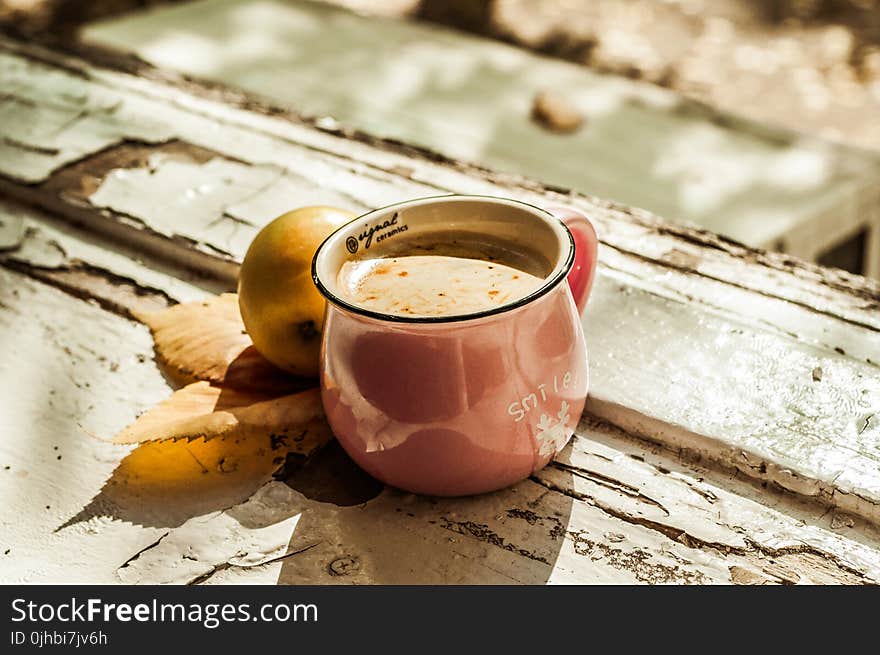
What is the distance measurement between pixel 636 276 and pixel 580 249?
202 millimetres

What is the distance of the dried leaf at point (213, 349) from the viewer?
2.97ft

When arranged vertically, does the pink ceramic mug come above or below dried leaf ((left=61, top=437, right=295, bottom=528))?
above

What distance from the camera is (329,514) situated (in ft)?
2.56

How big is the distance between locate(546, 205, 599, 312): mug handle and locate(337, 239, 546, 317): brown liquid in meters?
0.06

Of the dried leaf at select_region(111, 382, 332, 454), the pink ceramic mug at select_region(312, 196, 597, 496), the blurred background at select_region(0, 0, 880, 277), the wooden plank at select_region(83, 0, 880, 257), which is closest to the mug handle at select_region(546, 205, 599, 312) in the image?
the pink ceramic mug at select_region(312, 196, 597, 496)

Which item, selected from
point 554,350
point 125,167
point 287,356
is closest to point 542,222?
point 554,350

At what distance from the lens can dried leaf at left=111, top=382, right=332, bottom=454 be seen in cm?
80

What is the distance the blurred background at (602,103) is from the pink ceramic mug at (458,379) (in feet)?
2.67

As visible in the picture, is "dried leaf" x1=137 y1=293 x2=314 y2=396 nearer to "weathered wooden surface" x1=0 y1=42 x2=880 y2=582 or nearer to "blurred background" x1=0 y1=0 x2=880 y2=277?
"weathered wooden surface" x1=0 y1=42 x2=880 y2=582

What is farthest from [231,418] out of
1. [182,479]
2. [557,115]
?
[557,115]

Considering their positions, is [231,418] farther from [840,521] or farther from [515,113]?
[515,113]

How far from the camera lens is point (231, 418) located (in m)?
0.81

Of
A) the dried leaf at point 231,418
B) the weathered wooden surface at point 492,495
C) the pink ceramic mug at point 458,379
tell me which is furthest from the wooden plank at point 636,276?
the dried leaf at point 231,418
